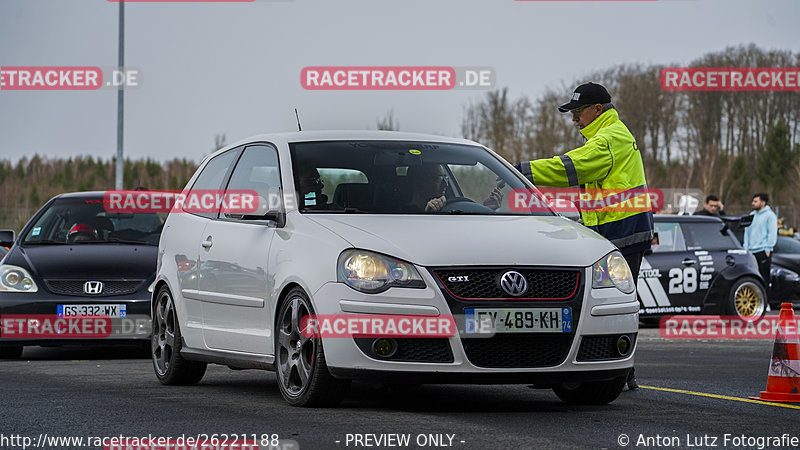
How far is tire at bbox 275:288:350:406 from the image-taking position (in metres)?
7.48

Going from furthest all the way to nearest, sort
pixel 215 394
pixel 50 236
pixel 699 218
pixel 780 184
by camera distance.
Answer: pixel 780 184 → pixel 699 218 → pixel 50 236 → pixel 215 394

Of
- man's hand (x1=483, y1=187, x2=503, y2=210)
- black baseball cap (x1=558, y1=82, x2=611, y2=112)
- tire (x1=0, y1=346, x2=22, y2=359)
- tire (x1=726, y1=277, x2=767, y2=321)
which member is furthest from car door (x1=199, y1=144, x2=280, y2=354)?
tire (x1=726, y1=277, x2=767, y2=321)

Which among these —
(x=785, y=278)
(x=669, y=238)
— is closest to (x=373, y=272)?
(x=669, y=238)

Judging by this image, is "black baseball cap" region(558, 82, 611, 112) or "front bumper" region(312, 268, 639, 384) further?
"black baseball cap" region(558, 82, 611, 112)

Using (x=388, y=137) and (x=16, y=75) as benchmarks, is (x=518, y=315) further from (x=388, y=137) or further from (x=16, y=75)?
(x=16, y=75)

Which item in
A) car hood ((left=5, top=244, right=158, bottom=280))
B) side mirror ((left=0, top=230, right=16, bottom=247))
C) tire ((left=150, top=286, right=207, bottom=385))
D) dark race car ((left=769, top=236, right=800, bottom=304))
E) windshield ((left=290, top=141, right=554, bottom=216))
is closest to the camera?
windshield ((left=290, top=141, right=554, bottom=216))

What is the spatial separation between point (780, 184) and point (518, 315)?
85.5 metres

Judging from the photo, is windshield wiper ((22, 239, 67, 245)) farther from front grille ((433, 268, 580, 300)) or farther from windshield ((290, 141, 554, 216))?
front grille ((433, 268, 580, 300))

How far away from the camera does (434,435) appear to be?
258 inches

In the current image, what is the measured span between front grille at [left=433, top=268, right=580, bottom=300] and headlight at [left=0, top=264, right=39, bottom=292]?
6484 mm

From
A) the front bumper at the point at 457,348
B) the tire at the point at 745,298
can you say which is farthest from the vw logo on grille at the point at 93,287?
the tire at the point at 745,298

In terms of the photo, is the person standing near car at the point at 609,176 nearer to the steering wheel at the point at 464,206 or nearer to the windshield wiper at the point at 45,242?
the steering wheel at the point at 464,206

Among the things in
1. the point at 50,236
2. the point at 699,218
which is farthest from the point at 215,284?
the point at 699,218

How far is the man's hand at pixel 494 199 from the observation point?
8.62m
